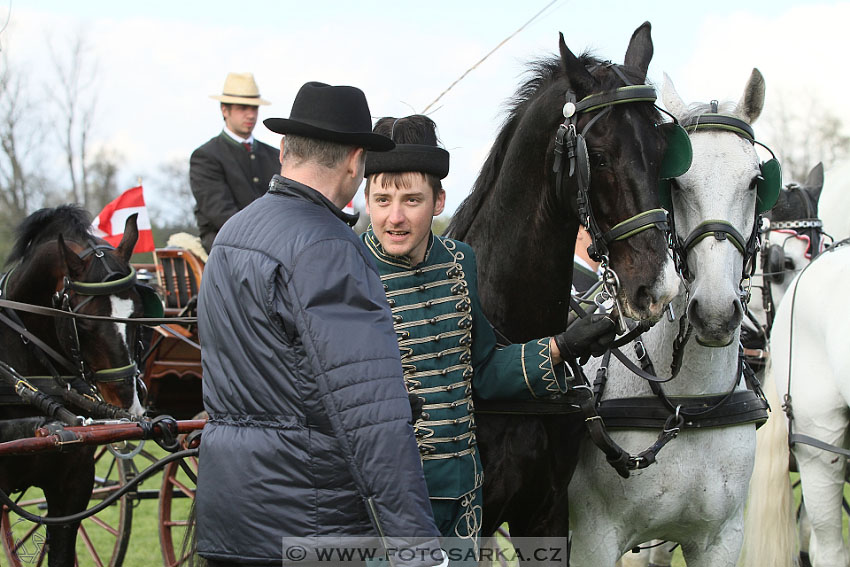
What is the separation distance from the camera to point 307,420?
6.23 feet

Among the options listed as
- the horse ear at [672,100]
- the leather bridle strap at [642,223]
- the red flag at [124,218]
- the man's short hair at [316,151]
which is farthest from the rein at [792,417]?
the red flag at [124,218]

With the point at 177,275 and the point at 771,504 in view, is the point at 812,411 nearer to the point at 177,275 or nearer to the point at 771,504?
the point at 771,504

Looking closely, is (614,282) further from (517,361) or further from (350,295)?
(350,295)

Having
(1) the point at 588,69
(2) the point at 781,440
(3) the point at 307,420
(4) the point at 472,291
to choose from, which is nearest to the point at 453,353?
(4) the point at 472,291

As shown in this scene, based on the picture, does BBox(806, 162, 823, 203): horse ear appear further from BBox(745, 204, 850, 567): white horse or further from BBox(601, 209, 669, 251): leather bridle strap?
BBox(601, 209, 669, 251): leather bridle strap

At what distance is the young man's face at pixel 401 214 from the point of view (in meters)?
2.50

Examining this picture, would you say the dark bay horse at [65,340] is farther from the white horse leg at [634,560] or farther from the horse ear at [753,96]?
the horse ear at [753,96]

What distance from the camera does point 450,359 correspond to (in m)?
2.57

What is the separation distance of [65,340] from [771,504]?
11.7 ft

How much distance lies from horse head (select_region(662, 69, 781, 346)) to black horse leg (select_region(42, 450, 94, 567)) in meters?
2.94

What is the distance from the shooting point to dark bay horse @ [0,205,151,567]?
420cm

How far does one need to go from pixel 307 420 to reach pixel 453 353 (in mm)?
754

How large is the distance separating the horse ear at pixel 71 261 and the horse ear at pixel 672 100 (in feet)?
9.35

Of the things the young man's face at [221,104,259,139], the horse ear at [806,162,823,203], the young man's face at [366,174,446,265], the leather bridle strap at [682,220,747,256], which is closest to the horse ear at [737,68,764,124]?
the leather bridle strap at [682,220,747,256]
